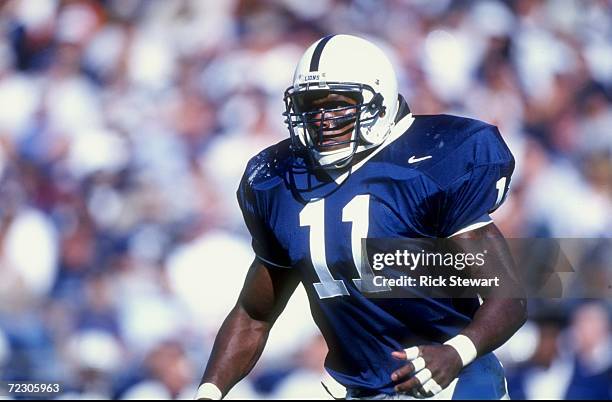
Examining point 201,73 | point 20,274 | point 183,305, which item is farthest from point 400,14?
point 20,274

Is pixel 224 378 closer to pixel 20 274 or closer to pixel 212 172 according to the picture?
pixel 212 172

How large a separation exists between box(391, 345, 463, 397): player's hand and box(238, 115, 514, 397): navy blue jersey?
16 cm

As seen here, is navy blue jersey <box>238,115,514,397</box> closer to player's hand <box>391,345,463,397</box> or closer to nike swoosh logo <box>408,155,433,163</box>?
nike swoosh logo <box>408,155,433,163</box>

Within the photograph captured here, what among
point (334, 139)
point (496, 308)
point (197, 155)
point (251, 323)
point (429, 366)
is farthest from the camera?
point (197, 155)

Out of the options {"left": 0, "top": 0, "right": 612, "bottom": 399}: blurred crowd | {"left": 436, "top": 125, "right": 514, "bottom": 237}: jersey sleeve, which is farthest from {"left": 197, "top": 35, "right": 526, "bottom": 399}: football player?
{"left": 0, "top": 0, "right": 612, "bottom": 399}: blurred crowd

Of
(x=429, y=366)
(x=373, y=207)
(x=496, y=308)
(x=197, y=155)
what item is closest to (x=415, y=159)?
(x=373, y=207)

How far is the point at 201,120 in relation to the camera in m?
3.04

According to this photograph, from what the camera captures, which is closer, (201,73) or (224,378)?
(224,378)

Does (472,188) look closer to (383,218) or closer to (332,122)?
(383,218)

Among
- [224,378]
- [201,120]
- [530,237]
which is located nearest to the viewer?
[224,378]

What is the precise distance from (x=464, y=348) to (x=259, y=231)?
713mm

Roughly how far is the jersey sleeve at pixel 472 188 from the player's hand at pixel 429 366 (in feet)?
1.10

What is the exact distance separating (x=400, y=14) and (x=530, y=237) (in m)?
0.82

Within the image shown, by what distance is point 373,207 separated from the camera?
2.53 meters
